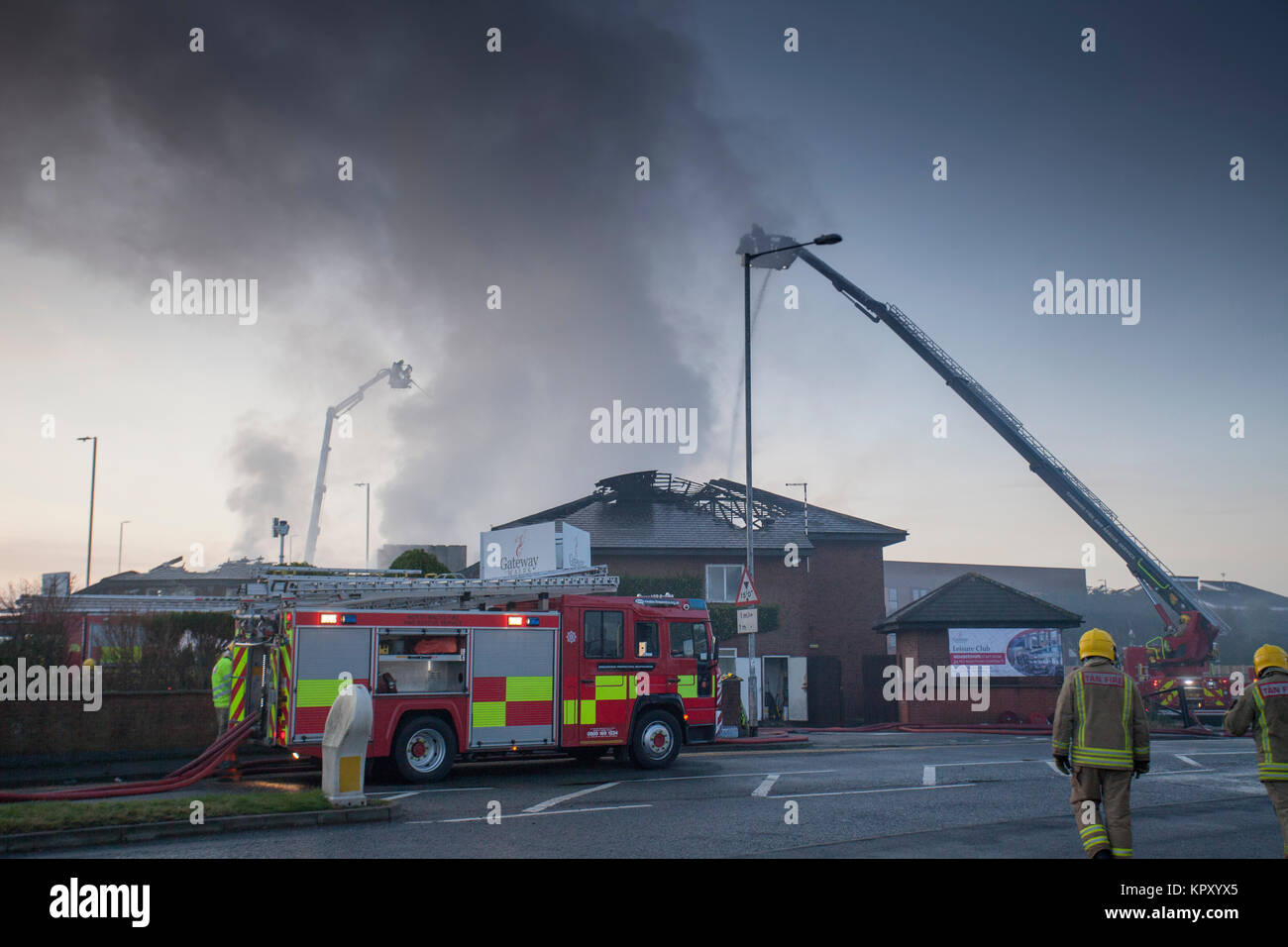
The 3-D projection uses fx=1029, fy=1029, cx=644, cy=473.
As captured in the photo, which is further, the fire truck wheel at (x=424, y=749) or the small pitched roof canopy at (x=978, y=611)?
the small pitched roof canopy at (x=978, y=611)

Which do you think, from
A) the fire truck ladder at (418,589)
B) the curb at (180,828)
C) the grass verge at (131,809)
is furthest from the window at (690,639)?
the grass verge at (131,809)

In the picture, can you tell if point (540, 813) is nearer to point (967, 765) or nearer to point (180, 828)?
point (180, 828)

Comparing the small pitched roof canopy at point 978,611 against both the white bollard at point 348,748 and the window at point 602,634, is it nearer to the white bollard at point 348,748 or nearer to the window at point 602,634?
the window at point 602,634

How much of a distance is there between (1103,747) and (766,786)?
702cm

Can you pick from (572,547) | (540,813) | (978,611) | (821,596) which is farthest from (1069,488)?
(540,813)

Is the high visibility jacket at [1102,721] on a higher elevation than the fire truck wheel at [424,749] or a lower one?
higher

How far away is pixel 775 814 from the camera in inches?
424

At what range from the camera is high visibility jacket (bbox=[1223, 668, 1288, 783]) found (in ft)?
23.2

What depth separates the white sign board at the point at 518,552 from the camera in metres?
25.6

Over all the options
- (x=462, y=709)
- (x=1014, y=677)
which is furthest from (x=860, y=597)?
(x=462, y=709)

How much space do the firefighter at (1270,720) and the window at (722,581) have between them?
27.0 metres

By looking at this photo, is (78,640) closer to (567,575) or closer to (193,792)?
(193,792)
